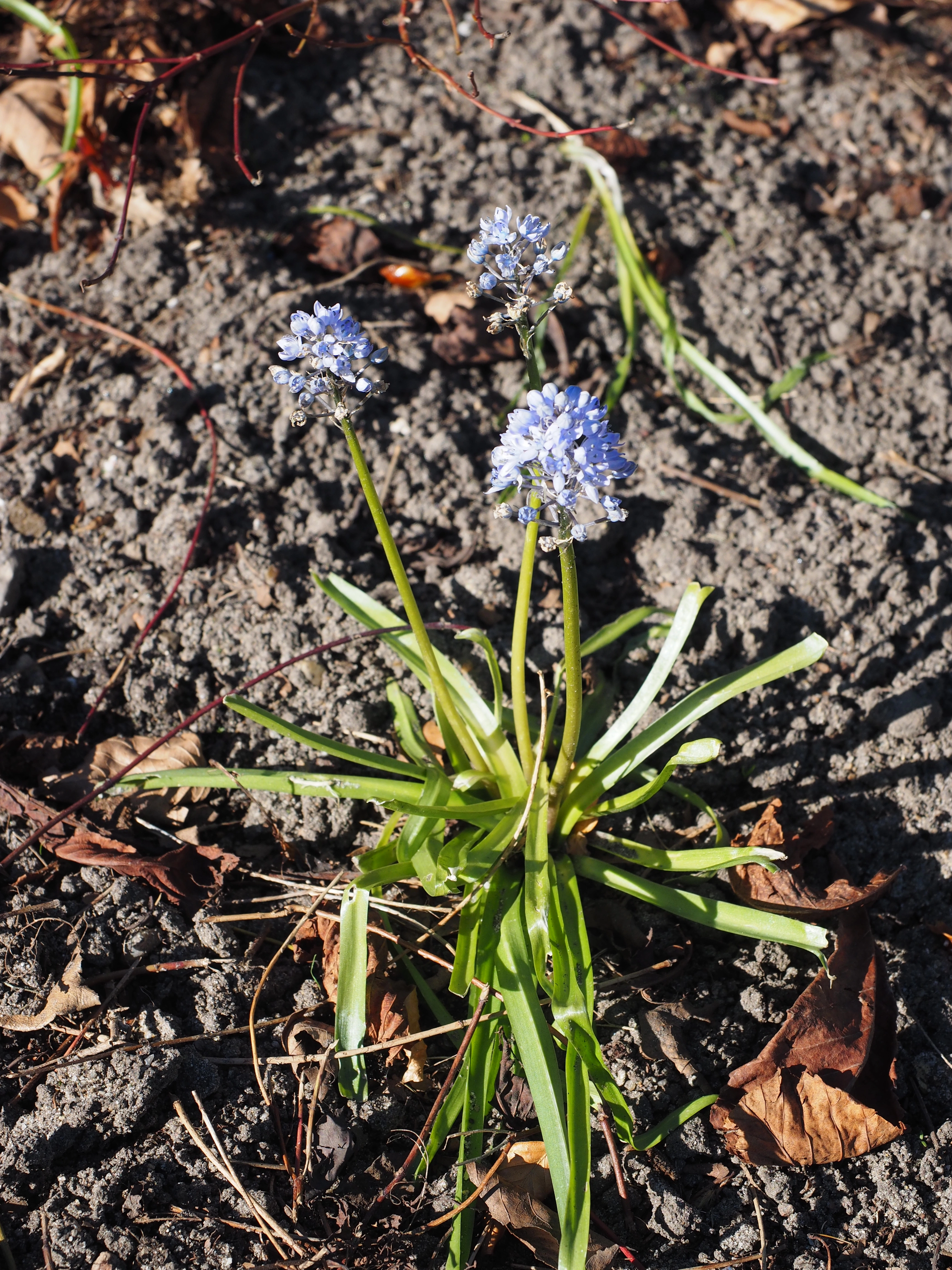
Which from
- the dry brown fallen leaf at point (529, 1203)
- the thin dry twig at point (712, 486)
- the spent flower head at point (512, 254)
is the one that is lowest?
the dry brown fallen leaf at point (529, 1203)

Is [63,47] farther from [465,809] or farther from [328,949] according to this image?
[328,949]

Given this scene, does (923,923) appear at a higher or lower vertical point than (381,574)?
lower

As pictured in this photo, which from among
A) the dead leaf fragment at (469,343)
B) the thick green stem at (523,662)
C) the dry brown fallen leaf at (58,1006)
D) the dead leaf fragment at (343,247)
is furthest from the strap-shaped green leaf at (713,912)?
the dead leaf fragment at (343,247)

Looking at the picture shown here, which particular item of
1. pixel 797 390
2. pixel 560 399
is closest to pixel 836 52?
pixel 797 390

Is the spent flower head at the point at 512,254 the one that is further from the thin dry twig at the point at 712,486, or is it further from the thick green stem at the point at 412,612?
the thin dry twig at the point at 712,486

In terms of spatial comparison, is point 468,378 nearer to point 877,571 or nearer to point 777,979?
point 877,571
